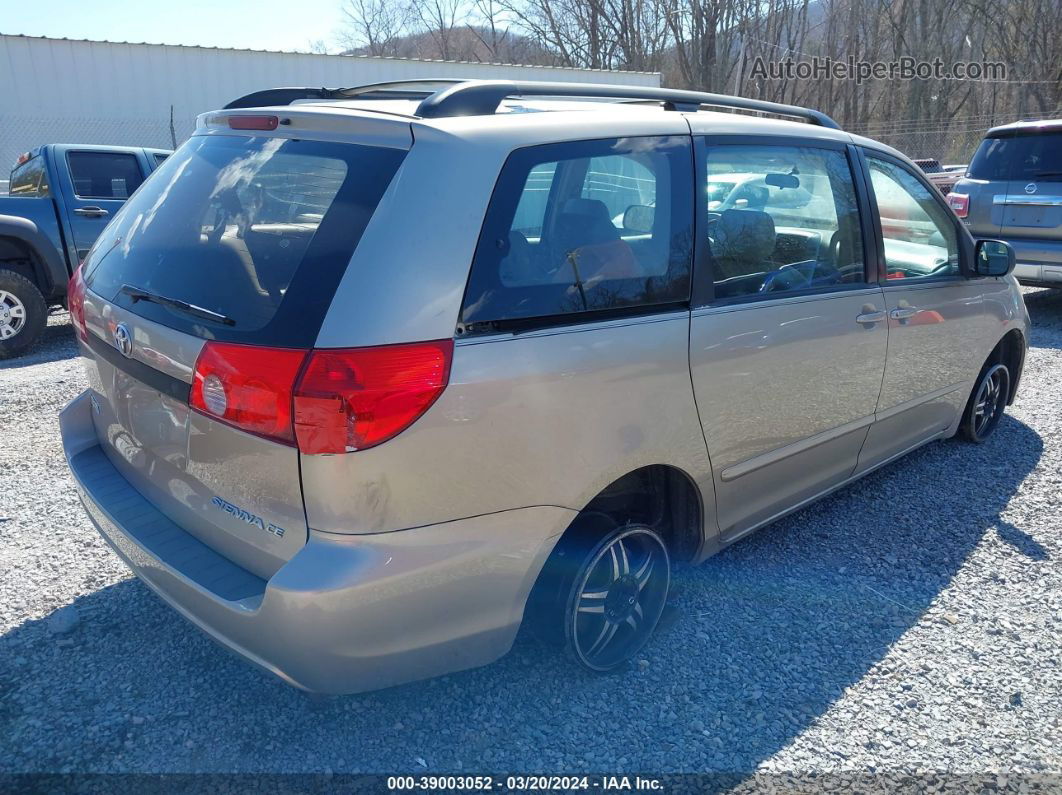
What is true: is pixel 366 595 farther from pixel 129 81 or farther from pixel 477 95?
pixel 129 81

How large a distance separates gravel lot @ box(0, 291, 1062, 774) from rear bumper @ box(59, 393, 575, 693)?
0.43 meters

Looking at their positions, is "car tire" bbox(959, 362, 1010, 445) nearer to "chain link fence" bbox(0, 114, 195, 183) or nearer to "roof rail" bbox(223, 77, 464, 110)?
"roof rail" bbox(223, 77, 464, 110)

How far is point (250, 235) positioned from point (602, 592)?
5.02 feet

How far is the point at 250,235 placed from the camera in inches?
89.0

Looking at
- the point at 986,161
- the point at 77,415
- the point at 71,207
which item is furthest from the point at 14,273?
the point at 986,161

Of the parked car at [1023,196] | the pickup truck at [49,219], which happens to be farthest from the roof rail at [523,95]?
the parked car at [1023,196]

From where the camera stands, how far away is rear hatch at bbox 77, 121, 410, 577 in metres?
2.00

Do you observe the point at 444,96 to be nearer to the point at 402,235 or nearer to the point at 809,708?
the point at 402,235

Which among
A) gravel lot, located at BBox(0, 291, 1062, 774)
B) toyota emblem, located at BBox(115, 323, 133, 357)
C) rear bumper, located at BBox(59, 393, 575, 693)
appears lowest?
gravel lot, located at BBox(0, 291, 1062, 774)

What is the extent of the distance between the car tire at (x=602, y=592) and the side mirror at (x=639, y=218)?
0.92m

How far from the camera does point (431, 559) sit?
6.76 feet

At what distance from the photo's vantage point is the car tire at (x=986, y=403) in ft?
A: 15.1

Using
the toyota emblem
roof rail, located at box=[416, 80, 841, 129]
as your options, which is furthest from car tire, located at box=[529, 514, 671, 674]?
the toyota emblem

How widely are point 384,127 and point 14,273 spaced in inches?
252
